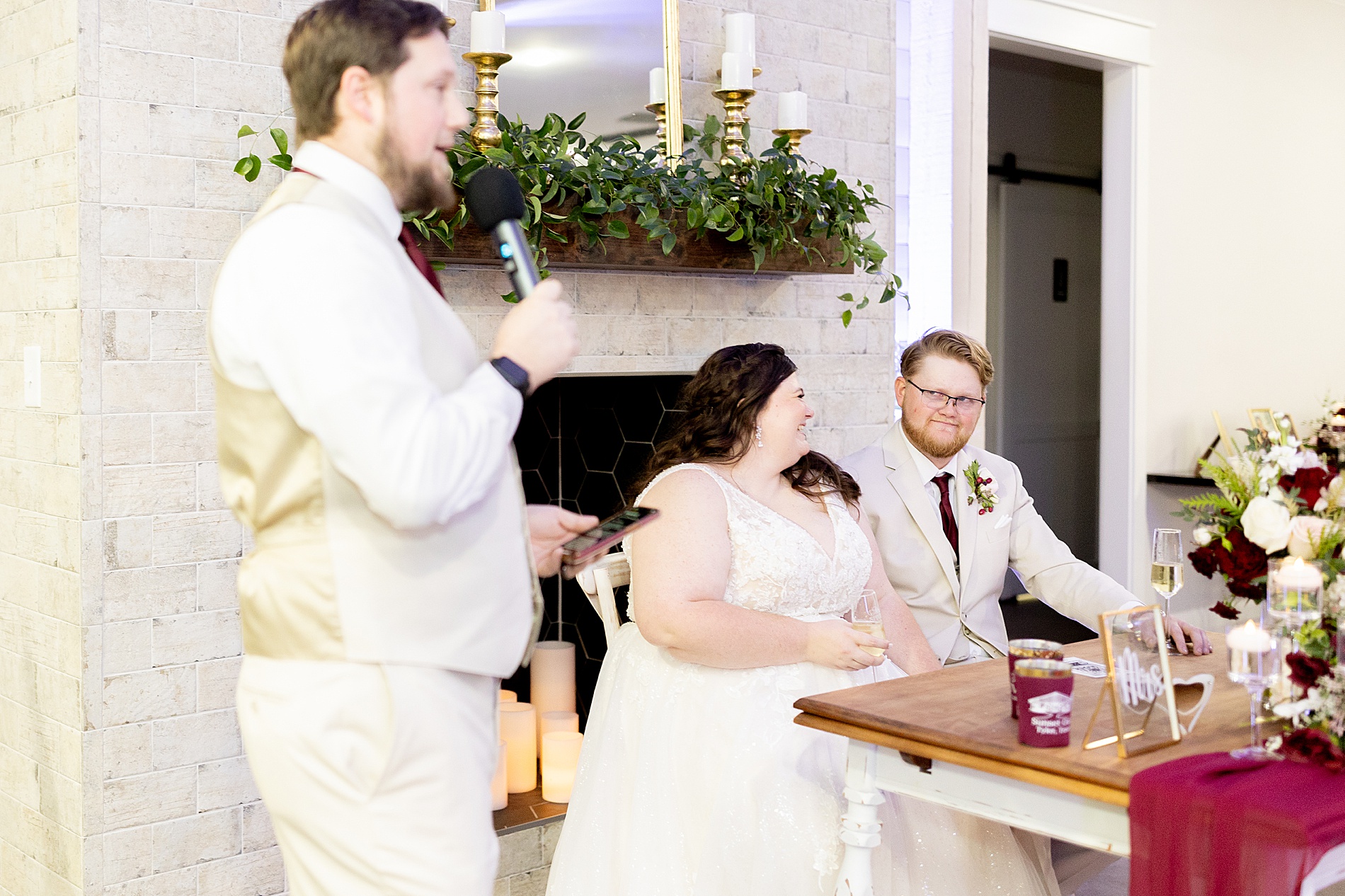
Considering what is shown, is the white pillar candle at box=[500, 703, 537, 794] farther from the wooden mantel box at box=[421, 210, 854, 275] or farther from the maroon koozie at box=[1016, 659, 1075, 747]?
the maroon koozie at box=[1016, 659, 1075, 747]

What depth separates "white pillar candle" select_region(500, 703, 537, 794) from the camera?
310cm

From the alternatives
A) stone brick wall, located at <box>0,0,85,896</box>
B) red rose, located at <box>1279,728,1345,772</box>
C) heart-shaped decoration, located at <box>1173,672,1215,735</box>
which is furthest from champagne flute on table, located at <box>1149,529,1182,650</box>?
stone brick wall, located at <box>0,0,85,896</box>

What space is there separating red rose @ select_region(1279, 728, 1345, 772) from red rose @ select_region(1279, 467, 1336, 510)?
286mm

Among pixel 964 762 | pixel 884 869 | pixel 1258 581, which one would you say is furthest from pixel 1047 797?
pixel 884 869

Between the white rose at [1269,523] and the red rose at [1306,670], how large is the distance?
0.15 meters

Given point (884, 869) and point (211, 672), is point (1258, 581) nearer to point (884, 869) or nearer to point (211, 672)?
point (884, 869)

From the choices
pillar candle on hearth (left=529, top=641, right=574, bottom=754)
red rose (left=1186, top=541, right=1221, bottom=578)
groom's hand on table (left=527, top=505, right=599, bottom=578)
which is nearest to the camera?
groom's hand on table (left=527, top=505, right=599, bottom=578)

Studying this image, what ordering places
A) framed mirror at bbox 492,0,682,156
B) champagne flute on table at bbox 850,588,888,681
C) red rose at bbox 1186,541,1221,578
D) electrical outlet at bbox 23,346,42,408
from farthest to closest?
framed mirror at bbox 492,0,682,156 → electrical outlet at bbox 23,346,42,408 → champagne flute on table at bbox 850,588,888,681 → red rose at bbox 1186,541,1221,578

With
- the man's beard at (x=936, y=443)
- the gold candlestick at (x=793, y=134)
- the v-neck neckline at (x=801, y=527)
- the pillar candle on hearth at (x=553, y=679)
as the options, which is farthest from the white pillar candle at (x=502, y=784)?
the gold candlestick at (x=793, y=134)

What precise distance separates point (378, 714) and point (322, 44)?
0.65 m

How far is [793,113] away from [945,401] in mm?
803

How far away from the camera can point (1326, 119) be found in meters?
5.46

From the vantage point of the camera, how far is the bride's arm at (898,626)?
264 cm

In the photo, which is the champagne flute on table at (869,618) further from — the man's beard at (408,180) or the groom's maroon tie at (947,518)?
the man's beard at (408,180)
